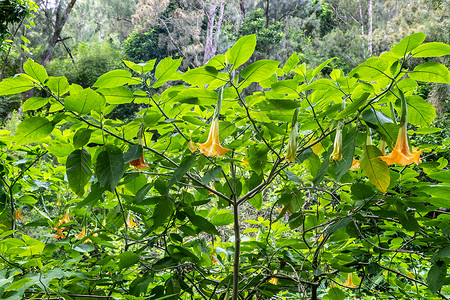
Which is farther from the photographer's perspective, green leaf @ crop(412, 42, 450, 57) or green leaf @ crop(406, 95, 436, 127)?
green leaf @ crop(406, 95, 436, 127)

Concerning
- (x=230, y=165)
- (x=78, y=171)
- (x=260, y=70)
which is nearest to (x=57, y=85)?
(x=78, y=171)

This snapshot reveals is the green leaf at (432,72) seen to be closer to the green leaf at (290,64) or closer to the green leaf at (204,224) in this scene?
the green leaf at (290,64)

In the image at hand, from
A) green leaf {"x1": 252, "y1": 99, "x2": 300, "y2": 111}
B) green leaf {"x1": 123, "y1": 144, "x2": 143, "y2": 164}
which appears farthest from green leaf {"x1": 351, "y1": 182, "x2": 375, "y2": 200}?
green leaf {"x1": 123, "y1": 144, "x2": 143, "y2": 164}

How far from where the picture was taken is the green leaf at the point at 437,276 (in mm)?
771

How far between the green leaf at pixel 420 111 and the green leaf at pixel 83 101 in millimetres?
677

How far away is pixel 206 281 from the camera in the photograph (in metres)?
1.05

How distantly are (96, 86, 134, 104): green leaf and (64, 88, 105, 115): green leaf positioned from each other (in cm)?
6

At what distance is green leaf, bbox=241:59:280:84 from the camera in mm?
667

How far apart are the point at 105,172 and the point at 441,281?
840 mm

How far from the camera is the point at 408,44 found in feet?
1.89

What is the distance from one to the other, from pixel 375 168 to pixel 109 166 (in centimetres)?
57

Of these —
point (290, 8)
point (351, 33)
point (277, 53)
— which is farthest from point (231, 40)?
point (351, 33)

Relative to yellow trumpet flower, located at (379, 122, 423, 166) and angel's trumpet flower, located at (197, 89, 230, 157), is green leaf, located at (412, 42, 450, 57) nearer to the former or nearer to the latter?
yellow trumpet flower, located at (379, 122, 423, 166)

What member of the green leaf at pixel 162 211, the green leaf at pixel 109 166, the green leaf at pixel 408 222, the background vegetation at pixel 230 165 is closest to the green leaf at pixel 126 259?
the background vegetation at pixel 230 165
